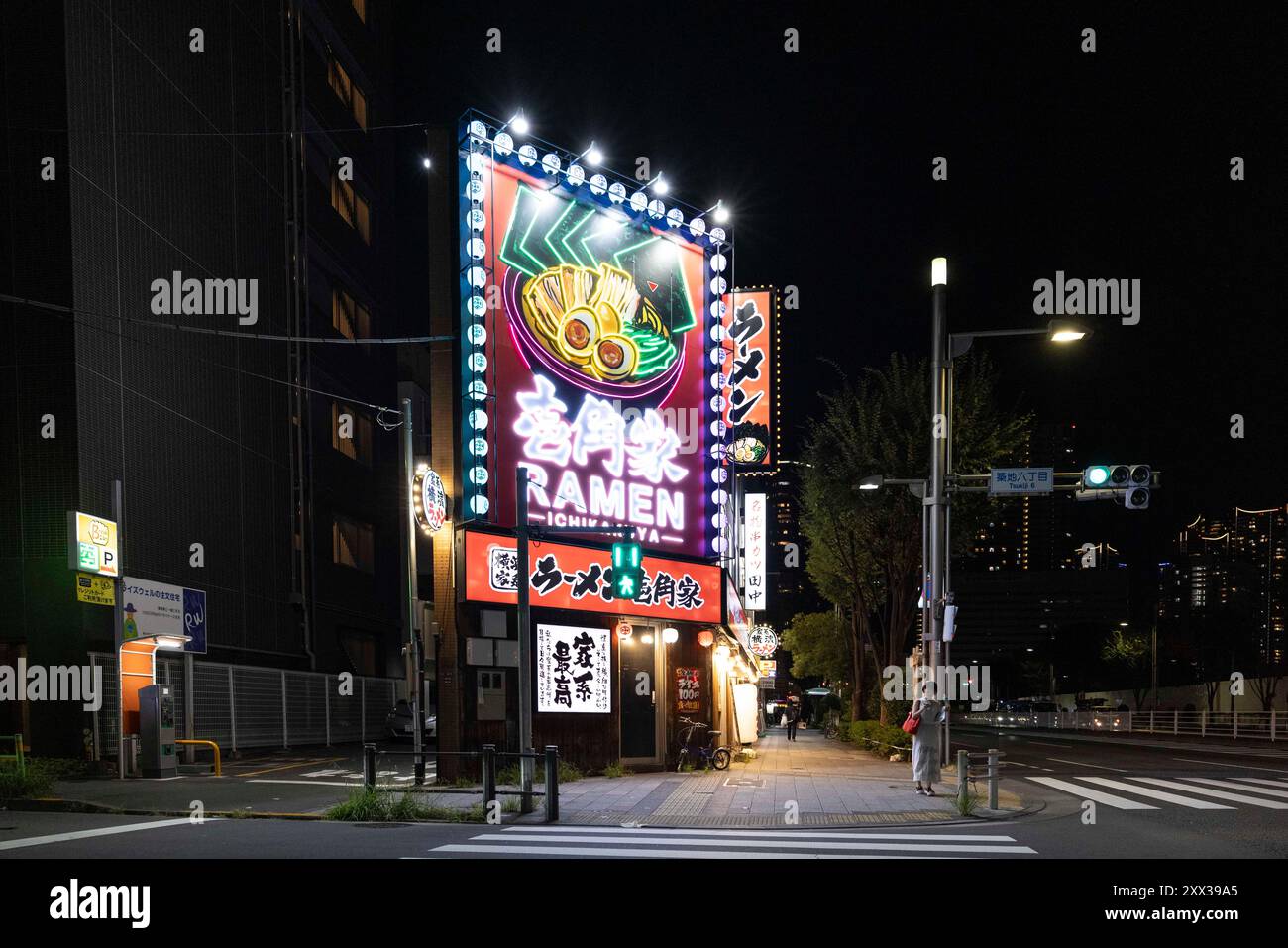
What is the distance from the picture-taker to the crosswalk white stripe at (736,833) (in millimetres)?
12203

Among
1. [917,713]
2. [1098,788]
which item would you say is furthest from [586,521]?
[1098,788]

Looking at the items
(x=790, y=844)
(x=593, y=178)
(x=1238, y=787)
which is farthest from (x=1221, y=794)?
(x=593, y=178)

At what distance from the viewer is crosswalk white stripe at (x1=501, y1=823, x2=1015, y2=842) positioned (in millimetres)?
12203

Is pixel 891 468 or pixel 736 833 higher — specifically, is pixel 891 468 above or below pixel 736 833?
above

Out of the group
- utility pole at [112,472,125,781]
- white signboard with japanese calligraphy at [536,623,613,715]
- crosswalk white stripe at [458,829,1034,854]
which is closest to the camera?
crosswalk white stripe at [458,829,1034,854]

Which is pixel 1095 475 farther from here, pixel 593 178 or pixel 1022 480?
pixel 593 178

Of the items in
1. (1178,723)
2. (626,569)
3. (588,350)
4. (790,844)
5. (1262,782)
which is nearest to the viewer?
(790,844)

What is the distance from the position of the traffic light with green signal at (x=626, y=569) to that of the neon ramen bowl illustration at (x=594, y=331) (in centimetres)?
604

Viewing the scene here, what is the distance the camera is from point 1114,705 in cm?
7050

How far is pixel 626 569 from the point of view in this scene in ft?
51.6

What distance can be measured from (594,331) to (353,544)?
24499 millimetres

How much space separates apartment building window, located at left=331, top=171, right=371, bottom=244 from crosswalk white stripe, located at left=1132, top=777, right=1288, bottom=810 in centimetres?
3487

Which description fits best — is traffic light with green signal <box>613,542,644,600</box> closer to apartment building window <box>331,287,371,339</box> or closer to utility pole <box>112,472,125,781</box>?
utility pole <box>112,472,125,781</box>

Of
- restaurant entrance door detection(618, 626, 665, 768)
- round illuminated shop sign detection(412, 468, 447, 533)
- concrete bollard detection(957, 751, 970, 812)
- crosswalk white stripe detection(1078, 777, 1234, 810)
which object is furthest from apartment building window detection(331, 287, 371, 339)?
concrete bollard detection(957, 751, 970, 812)
